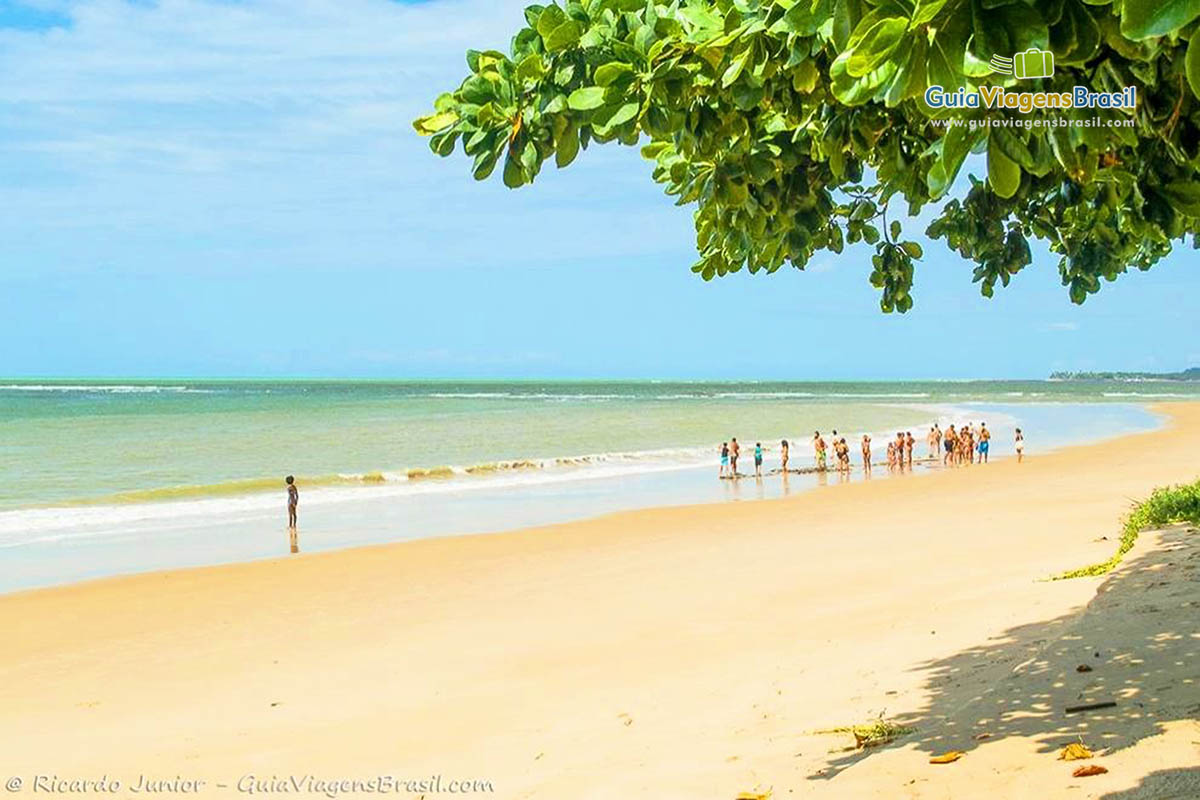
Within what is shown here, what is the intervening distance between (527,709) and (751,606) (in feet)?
13.8

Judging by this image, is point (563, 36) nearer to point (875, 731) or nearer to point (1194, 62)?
point (1194, 62)

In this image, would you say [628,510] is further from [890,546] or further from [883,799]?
[883,799]

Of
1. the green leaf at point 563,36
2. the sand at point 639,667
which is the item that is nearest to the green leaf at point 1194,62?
the green leaf at point 563,36

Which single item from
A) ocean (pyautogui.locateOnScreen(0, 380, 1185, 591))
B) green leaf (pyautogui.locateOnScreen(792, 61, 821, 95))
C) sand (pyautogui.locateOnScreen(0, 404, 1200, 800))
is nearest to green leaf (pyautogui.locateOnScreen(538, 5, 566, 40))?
green leaf (pyautogui.locateOnScreen(792, 61, 821, 95))

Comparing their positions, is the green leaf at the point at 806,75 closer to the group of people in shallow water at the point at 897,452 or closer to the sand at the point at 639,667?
the sand at the point at 639,667

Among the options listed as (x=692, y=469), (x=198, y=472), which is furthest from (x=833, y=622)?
(x=198, y=472)

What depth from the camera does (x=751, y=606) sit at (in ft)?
37.6

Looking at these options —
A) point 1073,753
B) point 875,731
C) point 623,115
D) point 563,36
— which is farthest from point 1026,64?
point 875,731

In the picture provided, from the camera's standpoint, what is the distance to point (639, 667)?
8.91m

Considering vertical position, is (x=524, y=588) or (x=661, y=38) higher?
(x=661, y=38)

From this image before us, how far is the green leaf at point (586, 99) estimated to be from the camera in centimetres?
342

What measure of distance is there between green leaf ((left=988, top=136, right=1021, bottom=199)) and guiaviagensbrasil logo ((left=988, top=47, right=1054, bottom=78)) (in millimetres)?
135

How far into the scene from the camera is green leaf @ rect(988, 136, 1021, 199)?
213 cm

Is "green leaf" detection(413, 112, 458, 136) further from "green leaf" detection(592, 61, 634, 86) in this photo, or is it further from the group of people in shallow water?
the group of people in shallow water
